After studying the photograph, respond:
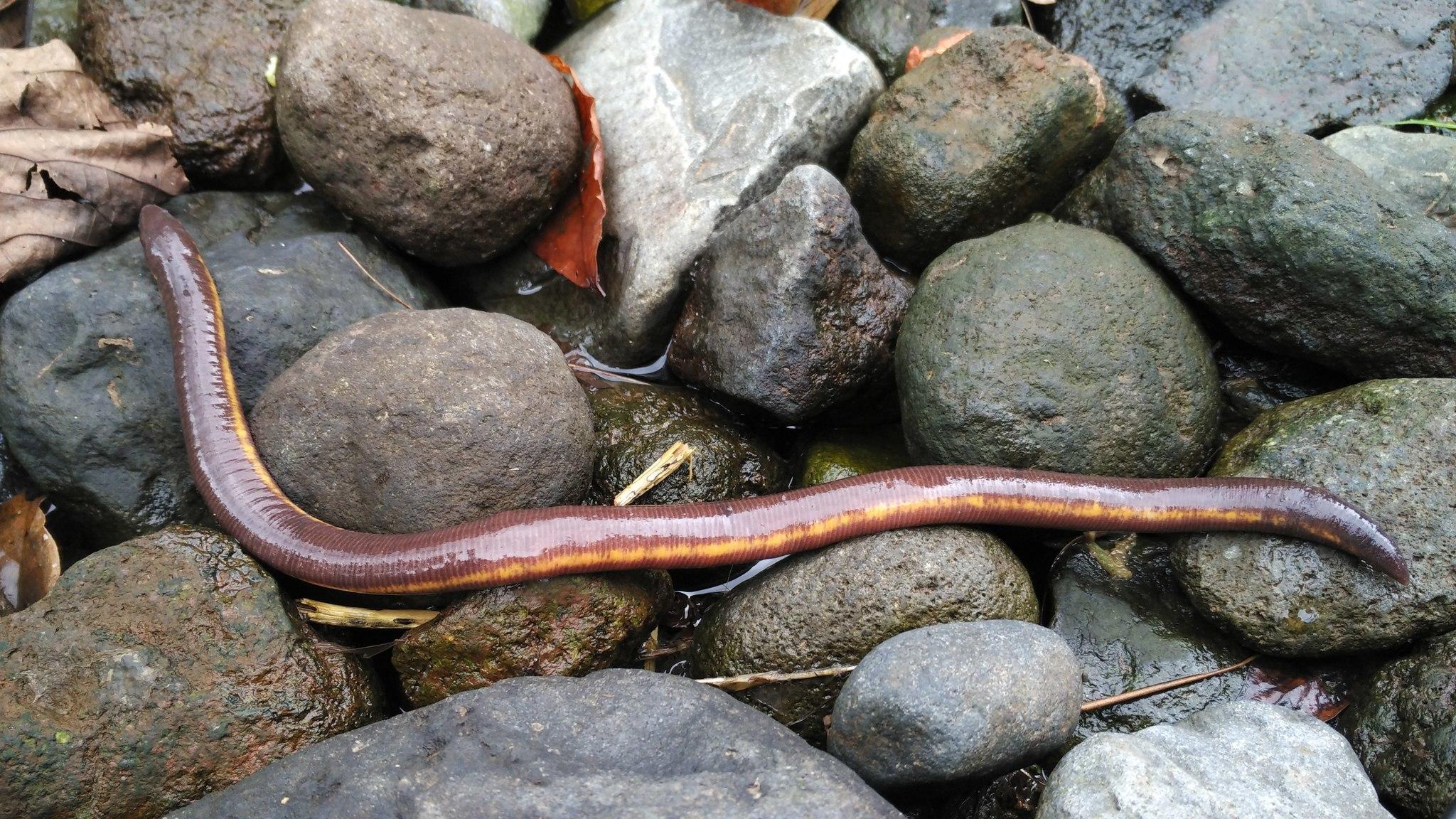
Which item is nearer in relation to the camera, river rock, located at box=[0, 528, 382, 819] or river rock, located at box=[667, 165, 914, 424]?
river rock, located at box=[0, 528, 382, 819]

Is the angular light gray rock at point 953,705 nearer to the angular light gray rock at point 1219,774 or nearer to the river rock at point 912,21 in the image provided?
the angular light gray rock at point 1219,774

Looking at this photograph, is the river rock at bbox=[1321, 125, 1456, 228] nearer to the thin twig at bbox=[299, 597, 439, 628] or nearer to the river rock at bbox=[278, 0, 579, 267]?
the river rock at bbox=[278, 0, 579, 267]

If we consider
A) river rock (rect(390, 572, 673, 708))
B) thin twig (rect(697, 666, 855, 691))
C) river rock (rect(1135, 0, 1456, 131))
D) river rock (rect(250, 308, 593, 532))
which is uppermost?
river rock (rect(1135, 0, 1456, 131))

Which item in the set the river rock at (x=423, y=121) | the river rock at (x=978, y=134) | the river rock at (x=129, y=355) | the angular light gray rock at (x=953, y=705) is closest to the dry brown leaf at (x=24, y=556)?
the river rock at (x=129, y=355)

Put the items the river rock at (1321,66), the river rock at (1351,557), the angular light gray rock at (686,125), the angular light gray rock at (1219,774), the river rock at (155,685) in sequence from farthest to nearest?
the river rock at (1321,66) < the angular light gray rock at (686,125) < the river rock at (1351,557) < the river rock at (155,685) < the angular light gray rock at (1219,774)

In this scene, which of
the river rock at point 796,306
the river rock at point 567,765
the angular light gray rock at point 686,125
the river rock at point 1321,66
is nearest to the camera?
the river rock at point 567,765

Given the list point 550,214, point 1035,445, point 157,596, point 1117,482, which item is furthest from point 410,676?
point 1117,482

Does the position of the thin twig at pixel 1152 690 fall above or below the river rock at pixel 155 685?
below

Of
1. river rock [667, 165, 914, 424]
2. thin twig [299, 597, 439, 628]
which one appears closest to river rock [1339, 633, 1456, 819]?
river rock [667, 165, 914, 424]
